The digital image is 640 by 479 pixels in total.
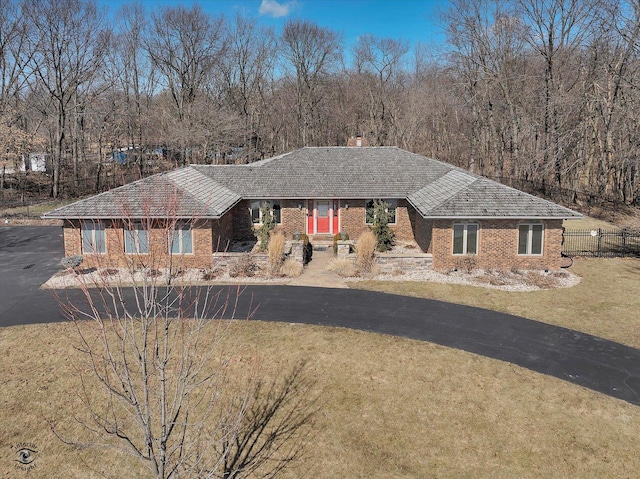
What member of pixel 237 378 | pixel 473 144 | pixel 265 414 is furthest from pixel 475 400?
pixel 473 144

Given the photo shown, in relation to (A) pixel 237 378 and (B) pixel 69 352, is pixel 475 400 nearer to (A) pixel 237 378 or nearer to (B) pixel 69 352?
(A) pixel 237 378

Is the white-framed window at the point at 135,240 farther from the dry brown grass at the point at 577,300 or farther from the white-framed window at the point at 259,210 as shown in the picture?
the dry brown grass at the point at 577,300

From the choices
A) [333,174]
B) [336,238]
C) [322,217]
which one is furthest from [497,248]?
[333,174]

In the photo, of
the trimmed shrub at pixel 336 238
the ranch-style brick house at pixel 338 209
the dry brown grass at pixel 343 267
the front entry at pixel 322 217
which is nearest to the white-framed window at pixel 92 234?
the ranch-style brick house at pixel 338 209

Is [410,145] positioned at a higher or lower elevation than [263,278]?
higher

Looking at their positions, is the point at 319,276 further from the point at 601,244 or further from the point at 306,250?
the point at 601,244

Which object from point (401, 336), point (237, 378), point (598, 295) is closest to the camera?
point (237, 378)

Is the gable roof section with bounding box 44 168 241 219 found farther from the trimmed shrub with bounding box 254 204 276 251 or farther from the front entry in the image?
the front entry

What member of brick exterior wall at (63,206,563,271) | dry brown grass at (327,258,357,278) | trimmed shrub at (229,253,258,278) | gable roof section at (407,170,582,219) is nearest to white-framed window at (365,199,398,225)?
gable roof section at (407,170,582,219)
